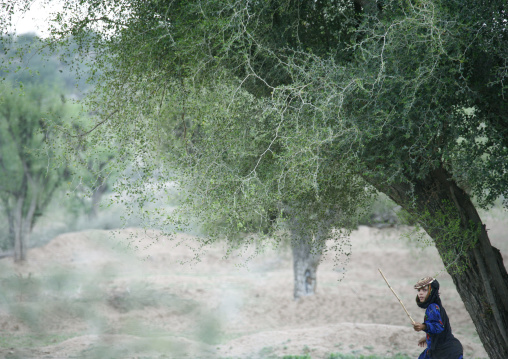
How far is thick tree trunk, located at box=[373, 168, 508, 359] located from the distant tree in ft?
53.6

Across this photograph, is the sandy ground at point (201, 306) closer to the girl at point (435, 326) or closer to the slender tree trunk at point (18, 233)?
the slender tree trunk at point (18, 233)

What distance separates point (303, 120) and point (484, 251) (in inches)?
101

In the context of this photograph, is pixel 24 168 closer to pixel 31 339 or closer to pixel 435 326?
pixel 31 339

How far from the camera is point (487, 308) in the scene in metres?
6.19

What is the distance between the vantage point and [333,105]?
5.80 m

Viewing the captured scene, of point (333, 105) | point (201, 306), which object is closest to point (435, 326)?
point (333, 105)

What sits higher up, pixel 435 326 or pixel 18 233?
pixel 18 233

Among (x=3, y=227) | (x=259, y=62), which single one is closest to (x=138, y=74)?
(x=259, y=62)

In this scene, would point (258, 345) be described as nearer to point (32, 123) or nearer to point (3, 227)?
point (32, 123)

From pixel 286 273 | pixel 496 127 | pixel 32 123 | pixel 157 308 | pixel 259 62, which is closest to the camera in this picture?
pixel 496 127

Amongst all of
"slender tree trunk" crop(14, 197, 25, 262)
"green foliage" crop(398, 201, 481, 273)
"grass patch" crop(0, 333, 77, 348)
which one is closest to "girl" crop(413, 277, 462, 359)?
"green foliage" crop(398, 201, 481, 273)

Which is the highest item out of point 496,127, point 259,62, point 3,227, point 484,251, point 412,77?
point 3,227

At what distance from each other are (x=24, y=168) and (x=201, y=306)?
376 inches

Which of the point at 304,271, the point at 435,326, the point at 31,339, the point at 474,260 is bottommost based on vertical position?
the point at 435,326
